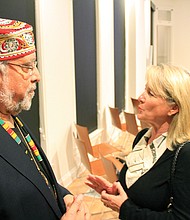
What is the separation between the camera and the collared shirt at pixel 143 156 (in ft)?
5.16

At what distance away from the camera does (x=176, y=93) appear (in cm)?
151

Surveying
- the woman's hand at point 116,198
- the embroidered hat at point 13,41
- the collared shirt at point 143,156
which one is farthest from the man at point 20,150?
the collared shirt at point 143,156

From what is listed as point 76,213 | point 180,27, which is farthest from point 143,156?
point 180,27

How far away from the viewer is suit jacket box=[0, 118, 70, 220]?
1130 mm

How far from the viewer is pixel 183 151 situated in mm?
1396

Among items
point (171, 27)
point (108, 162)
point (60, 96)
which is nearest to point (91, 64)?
point (60, 96)

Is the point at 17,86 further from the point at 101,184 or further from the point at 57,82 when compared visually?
the point at 57,82

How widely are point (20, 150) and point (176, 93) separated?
759 mm

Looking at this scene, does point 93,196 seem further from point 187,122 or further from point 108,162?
point 187,122

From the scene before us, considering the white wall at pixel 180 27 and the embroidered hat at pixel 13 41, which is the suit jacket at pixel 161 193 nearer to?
the embroidered hat at pixel 13 41

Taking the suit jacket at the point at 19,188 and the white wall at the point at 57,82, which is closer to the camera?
the suit jacket at the point at 19,188

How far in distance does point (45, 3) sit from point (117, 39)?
3.42 meters

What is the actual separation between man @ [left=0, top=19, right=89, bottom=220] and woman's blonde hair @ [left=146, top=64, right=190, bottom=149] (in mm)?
549

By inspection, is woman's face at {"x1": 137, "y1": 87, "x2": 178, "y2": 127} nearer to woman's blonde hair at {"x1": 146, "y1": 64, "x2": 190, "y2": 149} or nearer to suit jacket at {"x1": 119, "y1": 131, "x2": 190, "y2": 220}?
woman's blonde hair at {"x1": 146, "y1": 64, "x2": 190, "y2": 149}
